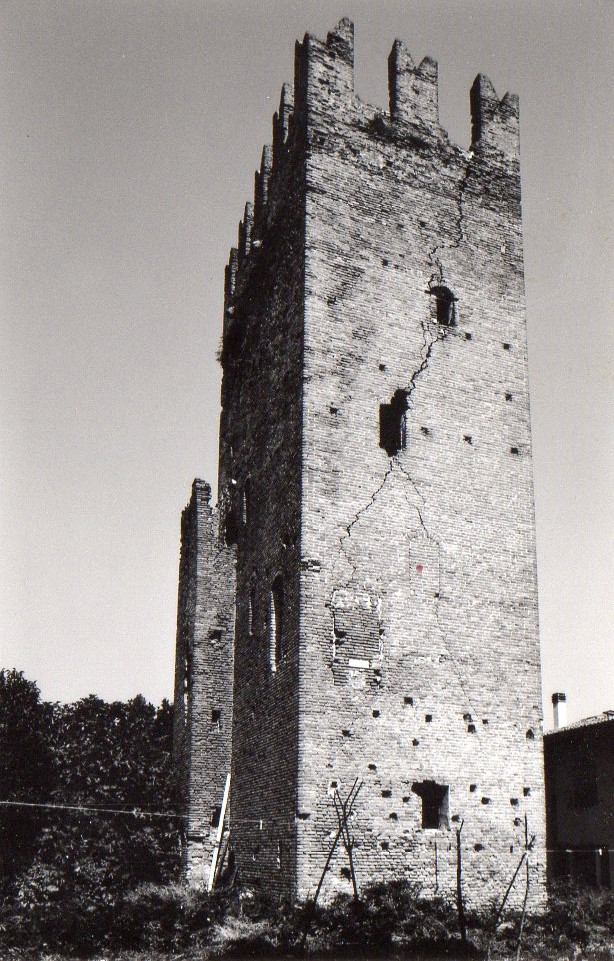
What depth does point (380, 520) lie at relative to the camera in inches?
569

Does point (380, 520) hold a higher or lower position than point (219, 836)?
higher

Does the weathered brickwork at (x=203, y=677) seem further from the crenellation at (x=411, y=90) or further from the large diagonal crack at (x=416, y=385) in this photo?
the crenellation at (x=411, y=90)

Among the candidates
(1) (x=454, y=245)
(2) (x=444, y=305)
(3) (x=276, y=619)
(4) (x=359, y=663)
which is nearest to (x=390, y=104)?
(1) (x=454, y=245)

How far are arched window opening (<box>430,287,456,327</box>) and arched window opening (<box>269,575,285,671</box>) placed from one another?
5126mm

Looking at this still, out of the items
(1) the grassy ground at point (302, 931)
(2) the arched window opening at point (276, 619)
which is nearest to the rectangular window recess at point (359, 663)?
(2) the arched window opening at point (276, 619)

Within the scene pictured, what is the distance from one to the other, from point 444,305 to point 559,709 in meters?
13.8

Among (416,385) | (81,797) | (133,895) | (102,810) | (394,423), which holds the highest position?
(416,385)

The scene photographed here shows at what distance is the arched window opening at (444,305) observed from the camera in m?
16.1

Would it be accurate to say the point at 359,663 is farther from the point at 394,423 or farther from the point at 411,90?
the point at 411,90

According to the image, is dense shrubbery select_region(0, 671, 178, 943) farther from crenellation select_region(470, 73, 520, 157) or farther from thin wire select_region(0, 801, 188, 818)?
crenellation select_region(470, 73, 520, 157)

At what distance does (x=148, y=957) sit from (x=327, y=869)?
97.3 inches

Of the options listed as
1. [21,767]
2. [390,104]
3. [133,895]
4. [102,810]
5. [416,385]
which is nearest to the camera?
[133,895]

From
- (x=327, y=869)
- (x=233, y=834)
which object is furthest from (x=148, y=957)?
(x=233, y=834)

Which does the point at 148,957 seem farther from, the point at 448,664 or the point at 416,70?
the point at 416,70
